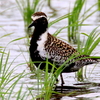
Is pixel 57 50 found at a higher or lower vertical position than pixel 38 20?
lower

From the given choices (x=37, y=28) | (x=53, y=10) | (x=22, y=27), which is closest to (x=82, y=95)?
(x=37, y=28)

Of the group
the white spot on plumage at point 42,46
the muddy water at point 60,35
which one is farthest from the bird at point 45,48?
the muddy water at point 60,35

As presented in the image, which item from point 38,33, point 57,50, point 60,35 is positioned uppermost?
point 60,35

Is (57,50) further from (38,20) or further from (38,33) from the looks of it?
(38,20)

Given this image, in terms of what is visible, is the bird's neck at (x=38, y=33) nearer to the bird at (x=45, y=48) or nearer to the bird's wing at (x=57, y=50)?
the bird at (x=45, y=48)

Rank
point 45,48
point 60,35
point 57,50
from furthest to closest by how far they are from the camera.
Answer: point 60,35
point 57,50
point 45,48

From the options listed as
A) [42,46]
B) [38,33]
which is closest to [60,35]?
[38,33]

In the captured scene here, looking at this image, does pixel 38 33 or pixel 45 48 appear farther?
pixel 38 33

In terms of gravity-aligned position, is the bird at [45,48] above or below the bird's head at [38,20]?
below

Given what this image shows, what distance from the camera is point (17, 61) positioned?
8.90 m

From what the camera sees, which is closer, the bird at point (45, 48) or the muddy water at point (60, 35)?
the muddy water at point (60, 35)

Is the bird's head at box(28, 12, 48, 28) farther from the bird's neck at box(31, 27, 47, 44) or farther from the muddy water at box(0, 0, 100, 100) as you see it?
the muddy water at box(0, 0, 100, 100)

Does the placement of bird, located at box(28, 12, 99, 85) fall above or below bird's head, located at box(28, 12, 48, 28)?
below

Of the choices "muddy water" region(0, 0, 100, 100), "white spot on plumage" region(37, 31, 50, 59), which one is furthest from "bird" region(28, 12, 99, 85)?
"muddy water" region(0, 0, 100, 100)
